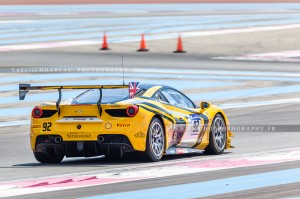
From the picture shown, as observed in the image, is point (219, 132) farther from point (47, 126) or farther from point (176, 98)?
point (47, 126)

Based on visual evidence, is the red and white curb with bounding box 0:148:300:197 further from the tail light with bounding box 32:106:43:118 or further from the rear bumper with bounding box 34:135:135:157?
the tail light with bounding box 32:106:43:118

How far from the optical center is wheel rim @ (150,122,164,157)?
12.9 m

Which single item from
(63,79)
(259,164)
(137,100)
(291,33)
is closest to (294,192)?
(259,164)

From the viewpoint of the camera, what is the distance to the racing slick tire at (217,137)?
14.4 m

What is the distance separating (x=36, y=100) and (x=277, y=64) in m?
10.9

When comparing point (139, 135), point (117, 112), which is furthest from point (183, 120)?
point (117, 112)

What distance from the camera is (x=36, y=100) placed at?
22.3m

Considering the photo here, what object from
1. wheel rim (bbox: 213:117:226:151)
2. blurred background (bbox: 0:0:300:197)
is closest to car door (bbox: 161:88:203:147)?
wheel rim (bbox: 213:117:226:151)

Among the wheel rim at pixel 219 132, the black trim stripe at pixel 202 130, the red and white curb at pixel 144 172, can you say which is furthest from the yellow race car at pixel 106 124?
the wheel rim at pixel 219 132

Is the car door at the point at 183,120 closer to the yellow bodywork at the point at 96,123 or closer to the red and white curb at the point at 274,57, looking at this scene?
the yellow bodywork at the point at 96,123

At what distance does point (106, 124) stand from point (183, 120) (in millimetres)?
1569

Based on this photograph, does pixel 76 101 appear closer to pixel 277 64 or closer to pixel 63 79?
pixel 63 79

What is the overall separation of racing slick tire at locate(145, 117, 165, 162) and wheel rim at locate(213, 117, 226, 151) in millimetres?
1636

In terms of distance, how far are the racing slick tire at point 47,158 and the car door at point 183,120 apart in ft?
5.17
